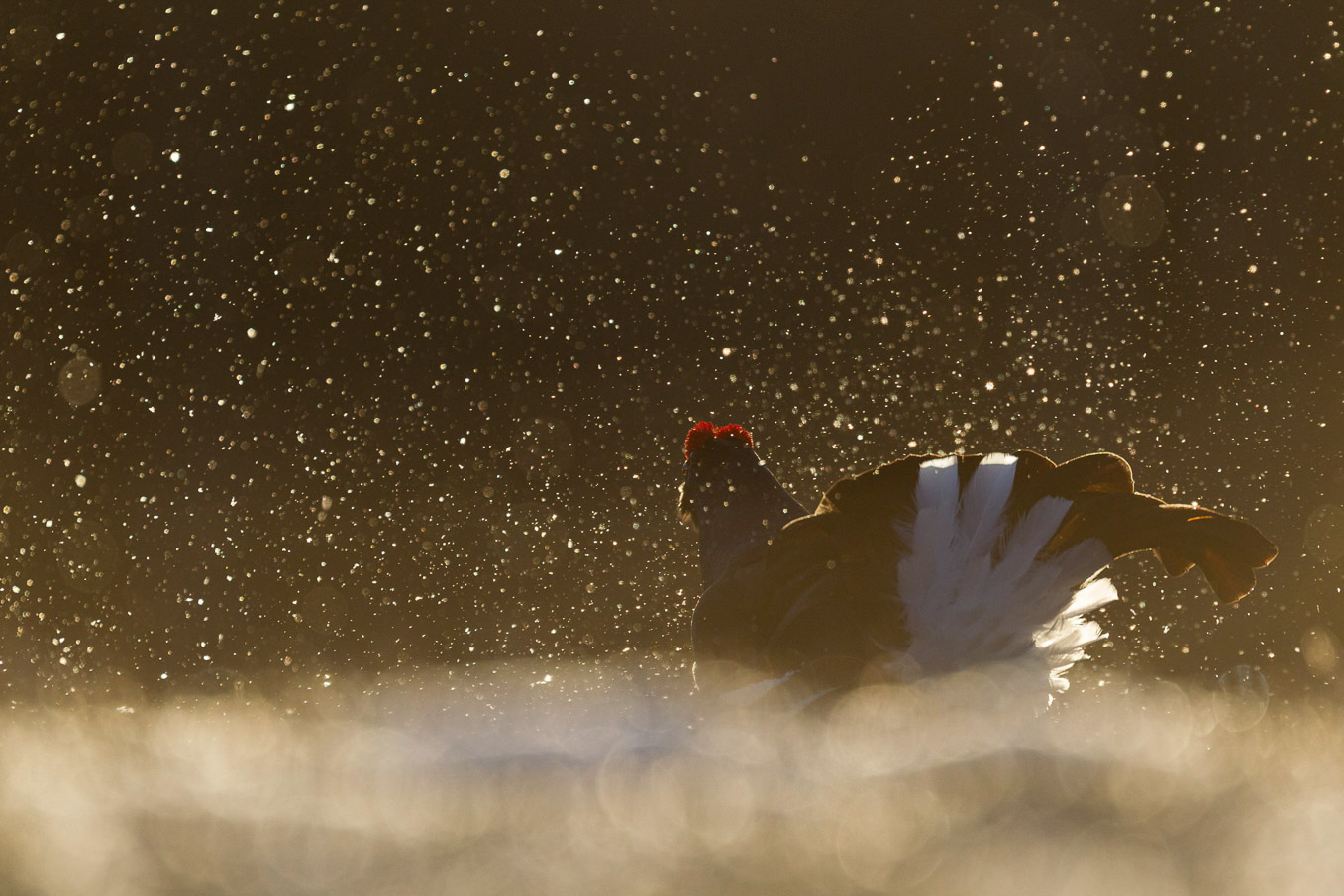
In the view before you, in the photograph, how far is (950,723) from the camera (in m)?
1.61

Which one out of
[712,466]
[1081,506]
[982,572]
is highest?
[712,466]

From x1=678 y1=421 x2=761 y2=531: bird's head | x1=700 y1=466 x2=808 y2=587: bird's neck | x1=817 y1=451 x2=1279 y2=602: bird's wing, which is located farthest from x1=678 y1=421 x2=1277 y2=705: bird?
x1=678 y1=421 x2=761 y2=531: bird's head

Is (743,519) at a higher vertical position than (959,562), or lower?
higher

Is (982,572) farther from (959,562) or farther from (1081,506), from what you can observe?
(1081,506)

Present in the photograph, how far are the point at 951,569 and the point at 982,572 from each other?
59 mm

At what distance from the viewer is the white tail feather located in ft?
5.32

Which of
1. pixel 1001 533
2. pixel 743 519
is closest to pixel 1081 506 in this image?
pixel 1001 533

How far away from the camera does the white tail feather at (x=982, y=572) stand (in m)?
1.62

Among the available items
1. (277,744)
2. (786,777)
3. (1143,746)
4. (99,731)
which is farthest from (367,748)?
(1143,746)

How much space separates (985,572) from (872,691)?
318 millimetres

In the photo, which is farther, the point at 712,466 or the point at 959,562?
the point at 712,466

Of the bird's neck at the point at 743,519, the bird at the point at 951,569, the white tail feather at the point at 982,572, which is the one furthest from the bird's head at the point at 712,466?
the white tail feather at the point at 982,572

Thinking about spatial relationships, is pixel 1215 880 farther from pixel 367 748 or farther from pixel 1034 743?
pixel 367 748

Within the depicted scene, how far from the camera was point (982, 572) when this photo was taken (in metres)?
1.64
